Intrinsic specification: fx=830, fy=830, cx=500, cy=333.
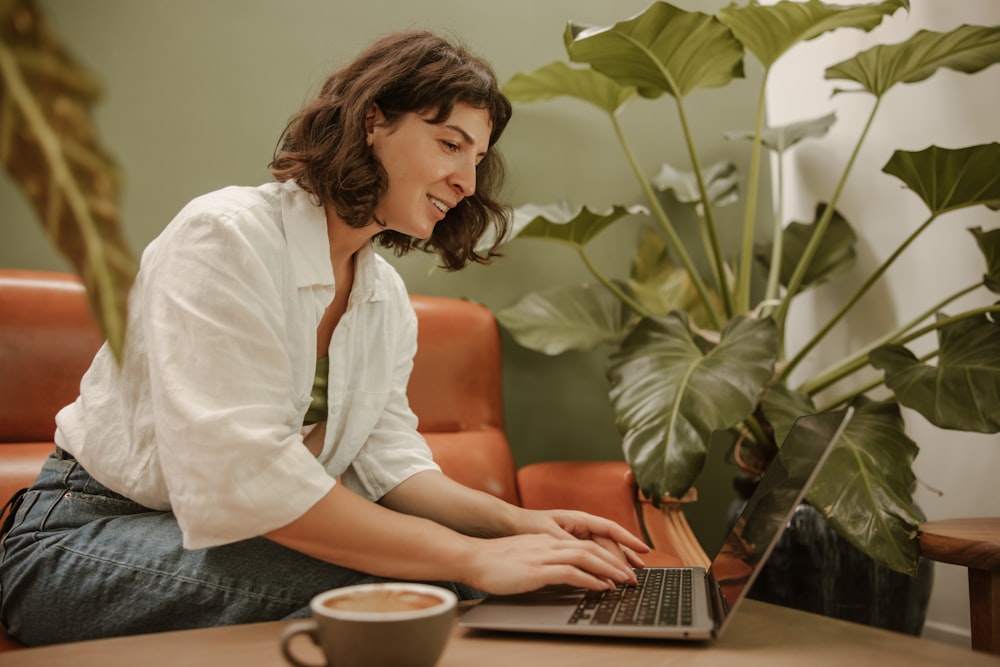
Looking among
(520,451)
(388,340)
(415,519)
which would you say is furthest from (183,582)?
(520,451)

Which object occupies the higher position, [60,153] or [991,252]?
[60,153]

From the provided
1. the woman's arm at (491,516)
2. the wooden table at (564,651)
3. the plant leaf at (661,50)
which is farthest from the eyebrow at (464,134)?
the wooden table at (564,651)

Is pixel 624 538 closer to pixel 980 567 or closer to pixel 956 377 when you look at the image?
pixel 980 567

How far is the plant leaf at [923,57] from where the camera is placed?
5.67 ft

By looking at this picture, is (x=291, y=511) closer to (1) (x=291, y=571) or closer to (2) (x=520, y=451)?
(1) (x=291, y=571)

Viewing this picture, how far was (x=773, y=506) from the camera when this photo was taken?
0.86 meters

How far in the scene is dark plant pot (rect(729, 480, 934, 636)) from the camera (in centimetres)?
185

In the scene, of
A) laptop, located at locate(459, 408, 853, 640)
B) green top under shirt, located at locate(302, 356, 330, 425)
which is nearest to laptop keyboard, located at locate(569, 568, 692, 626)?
laptop, located at locate(459, 408, 853, 640)

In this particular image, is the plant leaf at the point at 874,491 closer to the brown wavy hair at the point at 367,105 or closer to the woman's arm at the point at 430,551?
the woman's arm at the point at 430,551

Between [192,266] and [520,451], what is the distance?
4.74ft

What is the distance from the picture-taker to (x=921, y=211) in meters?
2.17

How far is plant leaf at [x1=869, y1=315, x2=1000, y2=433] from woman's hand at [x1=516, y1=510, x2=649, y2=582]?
83cm

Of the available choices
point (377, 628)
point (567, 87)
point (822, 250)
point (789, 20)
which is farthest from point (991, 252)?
point (377, 628)

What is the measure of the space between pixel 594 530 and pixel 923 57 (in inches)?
55.0
